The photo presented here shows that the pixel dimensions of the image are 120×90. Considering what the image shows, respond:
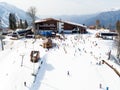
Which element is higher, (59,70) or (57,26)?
(57,26)

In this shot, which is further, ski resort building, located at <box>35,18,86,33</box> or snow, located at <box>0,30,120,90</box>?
ski resort building, located at <box>35,18,86,33</box>

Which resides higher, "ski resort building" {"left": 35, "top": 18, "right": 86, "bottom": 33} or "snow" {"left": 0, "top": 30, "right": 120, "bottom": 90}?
"ski resort building" {"left": 35, "top": 18, "right": 86, "bottom": 33}

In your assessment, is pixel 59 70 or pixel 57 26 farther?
pixel 57 26

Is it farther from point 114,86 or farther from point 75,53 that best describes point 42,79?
point 75,53

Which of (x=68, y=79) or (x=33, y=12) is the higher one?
(x=33, y=12)

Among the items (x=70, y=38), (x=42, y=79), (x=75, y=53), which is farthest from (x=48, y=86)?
(x=70, y=38)
